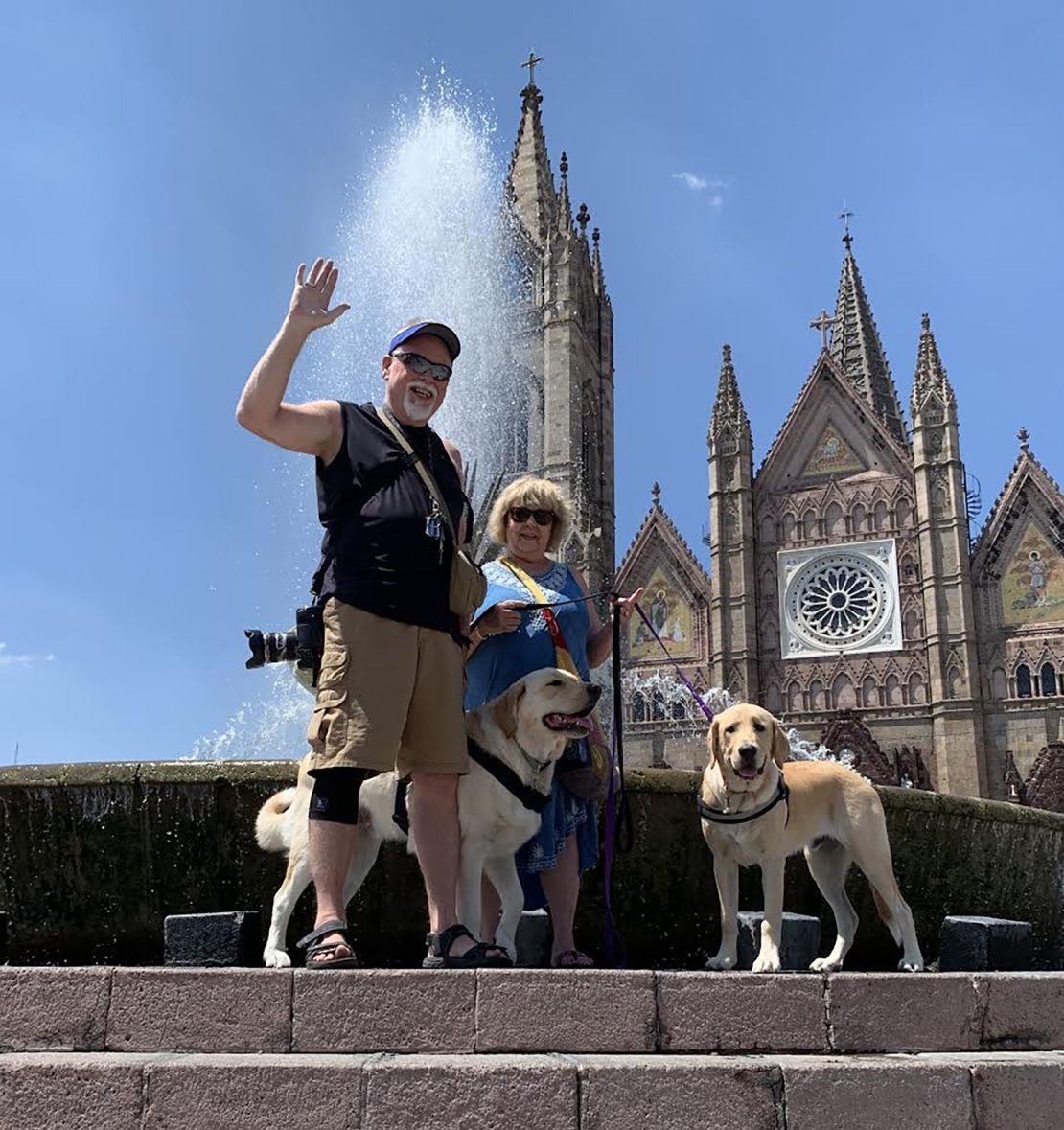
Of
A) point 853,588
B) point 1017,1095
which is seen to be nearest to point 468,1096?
point 1017,1095

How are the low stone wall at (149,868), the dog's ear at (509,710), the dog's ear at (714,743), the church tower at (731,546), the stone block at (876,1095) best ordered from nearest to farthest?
the stone block at (876,1095) < the dog's ear at (509,710) < the dog's ear at (714,743) < the low stone wall at (149,868) < the church tower at (731,546)

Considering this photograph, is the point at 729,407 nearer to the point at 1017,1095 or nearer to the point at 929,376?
the point at 929,376

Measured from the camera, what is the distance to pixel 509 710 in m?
3.71

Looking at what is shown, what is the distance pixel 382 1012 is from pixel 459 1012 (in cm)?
20

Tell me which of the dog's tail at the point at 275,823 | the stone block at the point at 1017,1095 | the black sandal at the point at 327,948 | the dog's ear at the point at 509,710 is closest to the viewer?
the stone block at the point at 1017,1095

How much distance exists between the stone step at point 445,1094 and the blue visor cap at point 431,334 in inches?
87.6

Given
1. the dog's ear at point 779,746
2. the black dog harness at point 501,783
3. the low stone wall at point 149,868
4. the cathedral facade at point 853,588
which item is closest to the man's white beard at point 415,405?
the black dog harness at point 501,783

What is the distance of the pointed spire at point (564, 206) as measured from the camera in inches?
1639

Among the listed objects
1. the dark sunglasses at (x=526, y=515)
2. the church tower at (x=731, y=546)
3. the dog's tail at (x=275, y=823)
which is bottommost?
the dog's tail at (x=275, y=823)

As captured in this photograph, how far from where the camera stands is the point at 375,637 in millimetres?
3344

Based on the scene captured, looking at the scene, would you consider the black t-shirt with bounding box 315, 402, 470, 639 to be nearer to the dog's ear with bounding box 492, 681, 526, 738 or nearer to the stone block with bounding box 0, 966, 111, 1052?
the dog's ear with bounding box 492, 681, 526, 738

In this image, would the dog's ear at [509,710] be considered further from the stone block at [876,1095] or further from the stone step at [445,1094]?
the stone block at [876,1095]

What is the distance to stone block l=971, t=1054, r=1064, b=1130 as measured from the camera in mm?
2811

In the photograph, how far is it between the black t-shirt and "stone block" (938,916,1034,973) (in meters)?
2.18
